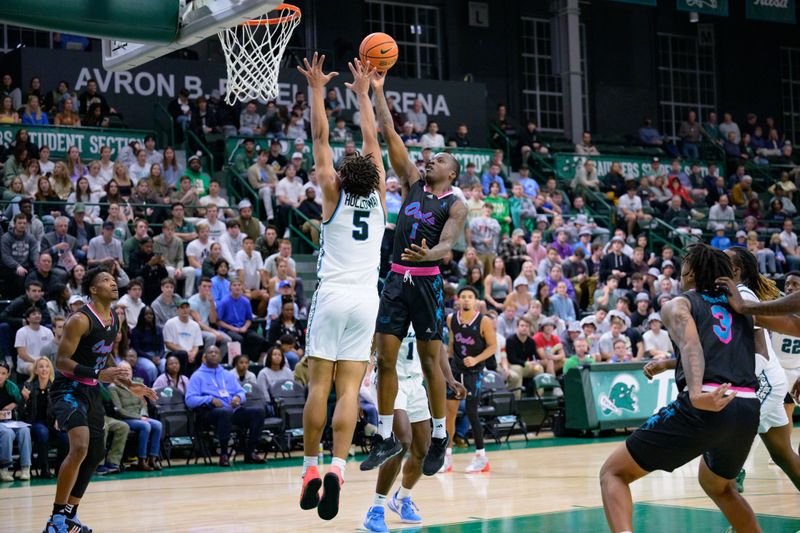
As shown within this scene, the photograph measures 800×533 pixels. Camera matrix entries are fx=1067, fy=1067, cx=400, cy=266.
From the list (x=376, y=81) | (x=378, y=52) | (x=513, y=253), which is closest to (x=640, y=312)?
(x=513, y=253)

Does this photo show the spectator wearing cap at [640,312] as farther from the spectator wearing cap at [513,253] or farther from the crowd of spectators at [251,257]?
the spectator wearing cap at [513,253]

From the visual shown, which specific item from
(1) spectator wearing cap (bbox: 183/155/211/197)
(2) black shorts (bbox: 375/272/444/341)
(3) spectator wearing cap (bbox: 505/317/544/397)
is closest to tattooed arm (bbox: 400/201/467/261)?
(2) black shorts (bbox: 375/272/444/341)

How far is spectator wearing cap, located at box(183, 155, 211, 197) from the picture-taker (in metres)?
18.1

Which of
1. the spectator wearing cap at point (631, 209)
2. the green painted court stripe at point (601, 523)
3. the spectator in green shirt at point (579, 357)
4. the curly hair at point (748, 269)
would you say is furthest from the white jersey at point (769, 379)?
the spectator wearing cap at point (631, 209)

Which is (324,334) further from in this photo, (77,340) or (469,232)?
(469,232)

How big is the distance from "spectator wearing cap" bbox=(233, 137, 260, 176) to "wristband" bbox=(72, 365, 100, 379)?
11.5 meters

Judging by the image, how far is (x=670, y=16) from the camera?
31156mm

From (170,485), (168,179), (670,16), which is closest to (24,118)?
(168,179)

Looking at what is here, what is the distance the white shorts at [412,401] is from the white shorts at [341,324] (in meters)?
1.68

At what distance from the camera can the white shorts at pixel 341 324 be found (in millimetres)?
7098

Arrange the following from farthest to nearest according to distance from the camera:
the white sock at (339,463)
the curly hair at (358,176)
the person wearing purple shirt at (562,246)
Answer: the person wearing purple shirt at (562,246)
the curly hair at (358,176)
the white sock at (339,463)

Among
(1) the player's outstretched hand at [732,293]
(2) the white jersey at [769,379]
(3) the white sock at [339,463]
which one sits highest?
(1) the player's outstretched hand at [732,293]

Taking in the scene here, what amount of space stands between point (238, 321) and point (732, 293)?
35.0ft

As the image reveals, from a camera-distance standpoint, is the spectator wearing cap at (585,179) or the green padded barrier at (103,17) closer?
the green padded barrier at (103,17)
